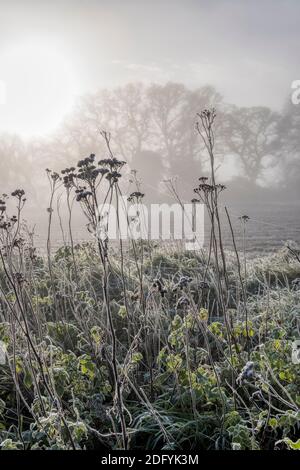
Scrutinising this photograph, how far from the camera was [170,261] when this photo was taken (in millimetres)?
7145

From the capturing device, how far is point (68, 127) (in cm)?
2317

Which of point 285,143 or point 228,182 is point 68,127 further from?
point 285,143

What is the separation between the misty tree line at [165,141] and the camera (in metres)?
23.1

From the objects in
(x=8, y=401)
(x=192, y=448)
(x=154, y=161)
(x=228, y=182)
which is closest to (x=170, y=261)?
(x=8, y=401)

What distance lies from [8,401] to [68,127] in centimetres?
2103

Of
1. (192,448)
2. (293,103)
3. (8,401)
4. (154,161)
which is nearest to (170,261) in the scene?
(8,401)

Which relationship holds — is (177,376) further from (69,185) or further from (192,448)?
(69,185)

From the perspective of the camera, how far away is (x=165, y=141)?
2431 cm

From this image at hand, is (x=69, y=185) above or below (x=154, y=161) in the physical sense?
below

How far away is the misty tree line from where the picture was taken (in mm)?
23109
